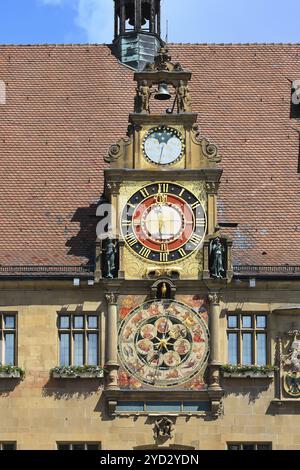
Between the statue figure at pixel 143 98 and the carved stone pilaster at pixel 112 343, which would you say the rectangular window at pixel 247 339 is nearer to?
the carved stone pilaster at pixel 112 343

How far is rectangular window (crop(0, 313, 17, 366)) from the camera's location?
2702 inches

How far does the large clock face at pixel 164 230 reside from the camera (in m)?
68.9

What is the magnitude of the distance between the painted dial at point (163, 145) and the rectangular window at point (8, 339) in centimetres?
569

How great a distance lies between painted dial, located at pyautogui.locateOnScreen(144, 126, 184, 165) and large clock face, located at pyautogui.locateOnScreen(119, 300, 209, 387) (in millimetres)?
3868

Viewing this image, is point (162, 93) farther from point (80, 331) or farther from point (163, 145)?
point (80, 331)

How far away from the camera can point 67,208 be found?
71.0 meters

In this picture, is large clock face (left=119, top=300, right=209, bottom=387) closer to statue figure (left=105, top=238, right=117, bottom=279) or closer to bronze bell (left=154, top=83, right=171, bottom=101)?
statue figure (left=105, top=238, right=117, bottom=279)

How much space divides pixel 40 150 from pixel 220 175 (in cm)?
613

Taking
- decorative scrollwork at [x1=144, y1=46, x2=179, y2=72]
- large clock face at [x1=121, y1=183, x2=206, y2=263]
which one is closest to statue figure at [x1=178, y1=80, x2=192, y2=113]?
decorative scrollwork at [x1=144, y1=46, x2=179, y2=72]

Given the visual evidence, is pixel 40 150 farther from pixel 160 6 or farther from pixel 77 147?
pixel 160 6

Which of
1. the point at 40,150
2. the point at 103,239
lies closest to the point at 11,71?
the point at 40,150

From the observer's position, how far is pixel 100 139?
73188 millimetres

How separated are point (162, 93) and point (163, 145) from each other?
1398mm

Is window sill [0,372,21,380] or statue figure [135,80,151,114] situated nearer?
window sill [0,372,21,380]
